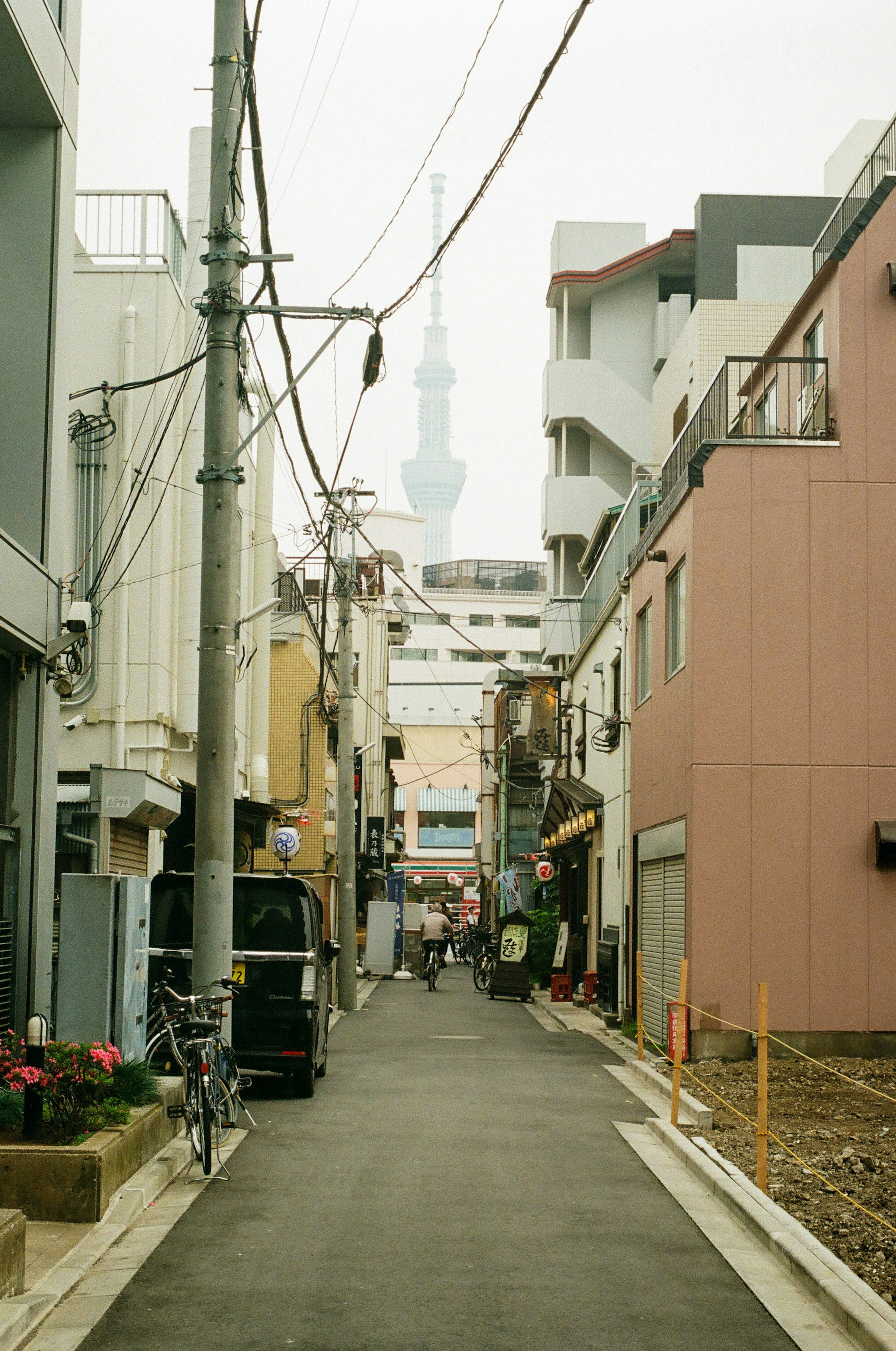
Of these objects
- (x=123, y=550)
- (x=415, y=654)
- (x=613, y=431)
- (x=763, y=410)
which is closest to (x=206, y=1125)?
(x=123, y=550)

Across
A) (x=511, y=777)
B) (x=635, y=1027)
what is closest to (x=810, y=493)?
(x=635, y=1027)

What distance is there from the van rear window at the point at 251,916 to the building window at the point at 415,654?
87.0 metres

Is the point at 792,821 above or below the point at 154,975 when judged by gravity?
above

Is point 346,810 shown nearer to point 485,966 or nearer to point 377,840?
point 485,966

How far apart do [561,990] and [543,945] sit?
14.5 ft

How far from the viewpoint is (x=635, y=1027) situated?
72.3ft

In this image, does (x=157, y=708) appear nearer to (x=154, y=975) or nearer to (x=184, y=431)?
(x=184, y=431)

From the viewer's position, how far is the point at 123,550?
70.6 ft

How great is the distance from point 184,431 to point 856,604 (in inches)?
446

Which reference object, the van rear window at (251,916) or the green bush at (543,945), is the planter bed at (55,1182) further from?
the green bush at (543,945)

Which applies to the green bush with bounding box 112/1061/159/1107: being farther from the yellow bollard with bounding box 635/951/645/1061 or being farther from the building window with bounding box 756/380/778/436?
the building window with bounding box 756/380/778/436

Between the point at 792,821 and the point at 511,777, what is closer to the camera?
the point at 792,821

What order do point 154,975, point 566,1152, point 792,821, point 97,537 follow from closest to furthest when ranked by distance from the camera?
point 566,1152 → point 154,975 → point 792,821 → point 97,537

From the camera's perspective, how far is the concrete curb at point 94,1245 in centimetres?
621
